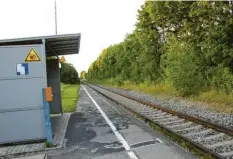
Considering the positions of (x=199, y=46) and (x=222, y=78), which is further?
(x=199, y=46)

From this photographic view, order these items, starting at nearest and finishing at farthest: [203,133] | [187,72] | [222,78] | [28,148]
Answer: [203,133]
[28,148]
[222,78]
[187,72]

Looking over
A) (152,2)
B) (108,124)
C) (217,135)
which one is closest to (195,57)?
(152,2)

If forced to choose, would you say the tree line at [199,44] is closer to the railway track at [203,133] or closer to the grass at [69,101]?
the railway track at [203,133]

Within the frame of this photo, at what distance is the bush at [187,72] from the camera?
72.7ft

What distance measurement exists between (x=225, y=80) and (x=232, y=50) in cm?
188

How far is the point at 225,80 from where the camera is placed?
62.6 ft

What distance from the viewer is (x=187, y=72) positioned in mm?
22609

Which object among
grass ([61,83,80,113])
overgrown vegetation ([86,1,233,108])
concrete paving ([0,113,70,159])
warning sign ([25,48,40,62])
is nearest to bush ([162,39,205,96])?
overgrown vegetation ([86,1,233,108])

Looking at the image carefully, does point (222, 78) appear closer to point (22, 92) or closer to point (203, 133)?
point (203, 133)

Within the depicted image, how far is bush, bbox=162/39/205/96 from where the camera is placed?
2217 cm

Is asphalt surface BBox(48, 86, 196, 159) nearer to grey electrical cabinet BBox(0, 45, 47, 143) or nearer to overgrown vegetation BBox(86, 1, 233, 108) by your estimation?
grey electrical cabinet BBox(0, 45, 47, 143)

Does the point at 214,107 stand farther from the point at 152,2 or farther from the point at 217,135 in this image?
the point at 152,2

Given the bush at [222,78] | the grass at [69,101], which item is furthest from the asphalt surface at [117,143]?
the grass at [69,101]

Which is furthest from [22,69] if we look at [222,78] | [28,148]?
[222,78]
